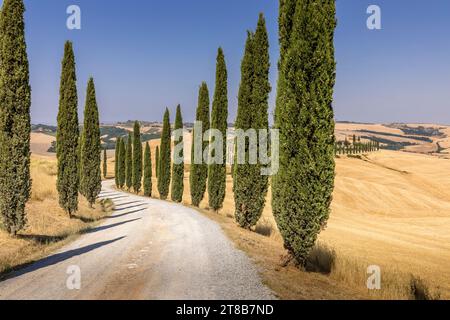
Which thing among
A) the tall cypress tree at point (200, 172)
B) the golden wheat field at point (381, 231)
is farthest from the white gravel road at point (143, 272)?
the tall cypress tree at point (200, 172)

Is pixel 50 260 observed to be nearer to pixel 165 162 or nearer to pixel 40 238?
pixel 40 238

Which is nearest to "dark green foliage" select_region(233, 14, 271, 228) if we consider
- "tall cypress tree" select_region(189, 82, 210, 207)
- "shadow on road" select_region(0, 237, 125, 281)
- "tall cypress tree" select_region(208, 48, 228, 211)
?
"shadow on road" select_region(0, 237, 125, 281)

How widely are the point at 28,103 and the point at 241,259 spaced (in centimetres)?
1126

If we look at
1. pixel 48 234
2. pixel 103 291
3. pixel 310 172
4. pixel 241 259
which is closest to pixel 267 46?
pixel 310 172

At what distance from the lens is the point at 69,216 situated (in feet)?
74.9

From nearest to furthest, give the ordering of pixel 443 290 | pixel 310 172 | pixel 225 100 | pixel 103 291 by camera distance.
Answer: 1. pixel 103 291
2. pixel 310 172
3. pixel 443 290
4. pixel 225 100

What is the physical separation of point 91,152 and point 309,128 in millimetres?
25623

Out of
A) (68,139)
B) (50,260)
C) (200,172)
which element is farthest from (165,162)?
(50,260)

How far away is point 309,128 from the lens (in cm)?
1079

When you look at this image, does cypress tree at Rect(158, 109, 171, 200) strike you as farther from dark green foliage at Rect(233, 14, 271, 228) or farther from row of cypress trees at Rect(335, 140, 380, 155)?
row of cypress trees at Rect(335, 140, 380, 155)

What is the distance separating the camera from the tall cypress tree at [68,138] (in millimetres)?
23281

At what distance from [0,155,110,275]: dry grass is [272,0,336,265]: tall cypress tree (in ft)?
27.0

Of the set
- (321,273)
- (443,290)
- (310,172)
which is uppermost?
(310,172)

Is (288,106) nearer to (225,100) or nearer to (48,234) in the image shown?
(48,234)
